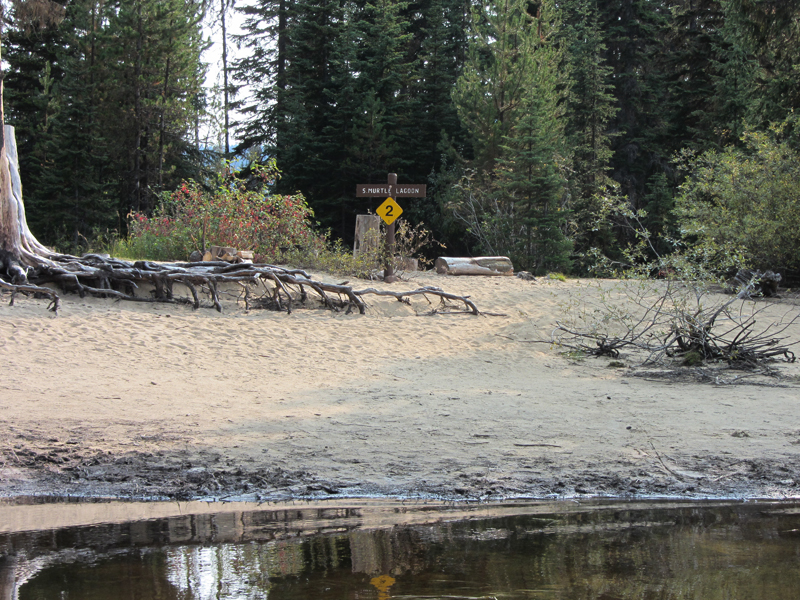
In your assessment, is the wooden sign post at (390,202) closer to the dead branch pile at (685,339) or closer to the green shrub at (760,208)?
the dead branch pile at (685,339)

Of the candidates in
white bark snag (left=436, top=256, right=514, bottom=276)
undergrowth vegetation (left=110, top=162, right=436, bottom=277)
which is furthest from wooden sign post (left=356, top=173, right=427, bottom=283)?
white bark snag (left=436, top=256, right=514, bottom=276)

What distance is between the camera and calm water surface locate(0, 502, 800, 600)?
3.32 metres

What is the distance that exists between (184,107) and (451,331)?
19.2m

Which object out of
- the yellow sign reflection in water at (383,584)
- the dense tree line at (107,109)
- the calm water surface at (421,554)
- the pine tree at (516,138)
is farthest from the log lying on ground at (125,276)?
the dense tree line at (107,109)

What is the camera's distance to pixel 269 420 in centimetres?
653

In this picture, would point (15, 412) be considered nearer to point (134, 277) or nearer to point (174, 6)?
point (134, 277)

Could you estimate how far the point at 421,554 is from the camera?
→ 3750 mm

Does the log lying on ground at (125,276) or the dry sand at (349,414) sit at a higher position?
the log lying on ground at (125,276)

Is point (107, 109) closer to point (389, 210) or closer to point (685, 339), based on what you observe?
point (389, 210)

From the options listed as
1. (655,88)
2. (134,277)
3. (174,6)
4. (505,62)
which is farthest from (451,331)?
(655,88)

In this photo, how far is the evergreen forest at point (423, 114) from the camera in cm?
2383

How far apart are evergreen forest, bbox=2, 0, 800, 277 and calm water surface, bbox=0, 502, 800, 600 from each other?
17365 millimetres

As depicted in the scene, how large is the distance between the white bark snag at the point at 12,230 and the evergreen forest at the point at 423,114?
1383 centimetres

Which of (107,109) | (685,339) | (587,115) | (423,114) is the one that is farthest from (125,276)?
(587,115)
